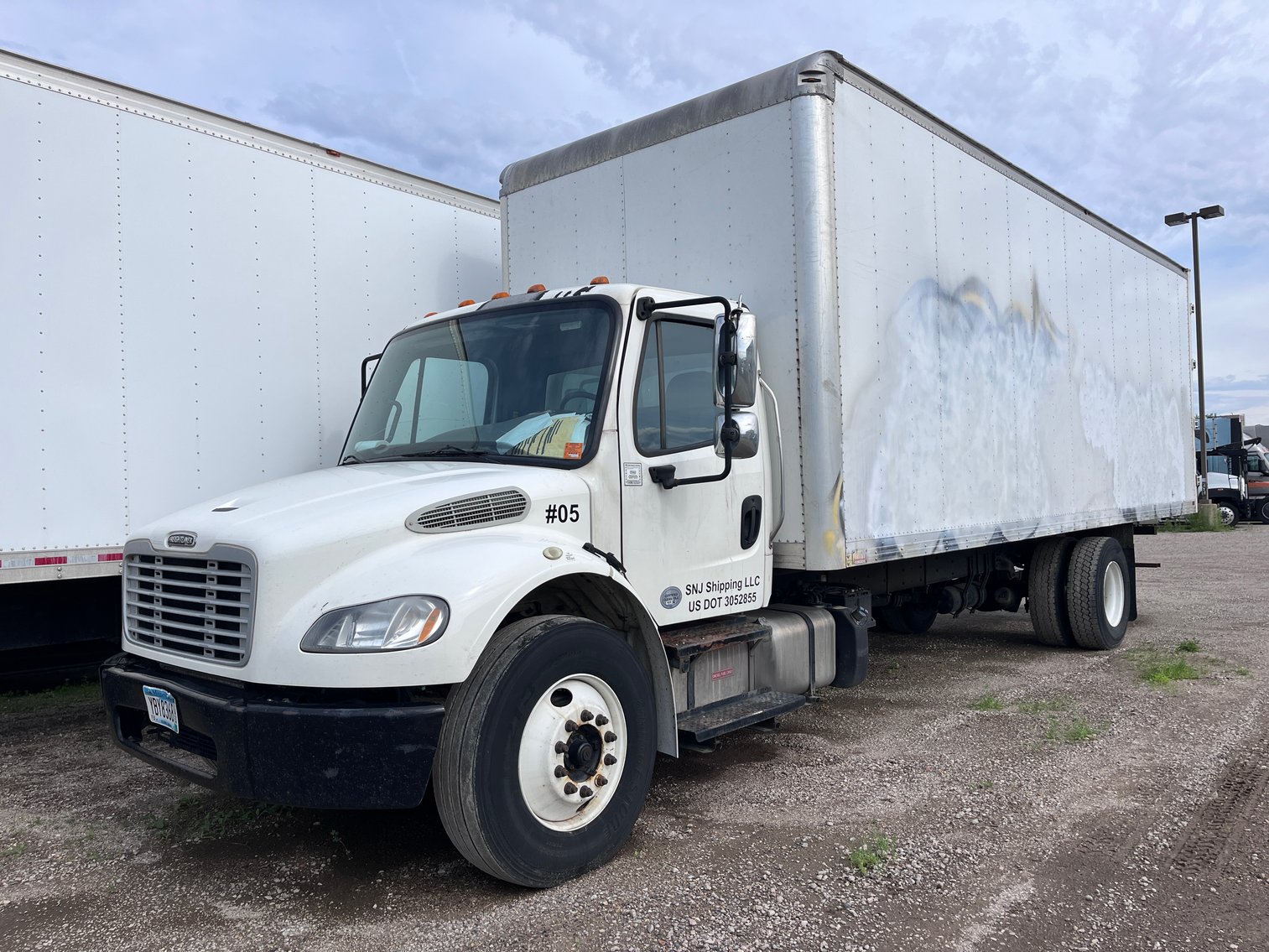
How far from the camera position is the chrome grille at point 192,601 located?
12.0ft

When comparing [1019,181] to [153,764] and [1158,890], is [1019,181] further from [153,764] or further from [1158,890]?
[153,764]

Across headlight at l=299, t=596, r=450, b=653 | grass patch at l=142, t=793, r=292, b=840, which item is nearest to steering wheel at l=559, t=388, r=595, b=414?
headlight at l=299, t=596, r=450, b=653

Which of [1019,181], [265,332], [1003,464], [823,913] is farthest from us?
[1019,181]

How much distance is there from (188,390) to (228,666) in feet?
9.26

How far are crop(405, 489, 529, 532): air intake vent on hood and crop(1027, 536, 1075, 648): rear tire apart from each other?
6.41m

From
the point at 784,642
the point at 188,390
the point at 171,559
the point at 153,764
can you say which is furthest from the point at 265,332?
the point at 784,642

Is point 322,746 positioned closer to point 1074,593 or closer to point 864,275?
point 864,275

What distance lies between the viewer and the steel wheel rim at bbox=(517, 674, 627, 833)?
380 cm

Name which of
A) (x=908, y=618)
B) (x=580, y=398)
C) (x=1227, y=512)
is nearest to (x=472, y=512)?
(x=580, y=398)

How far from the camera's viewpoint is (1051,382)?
804 centimetres

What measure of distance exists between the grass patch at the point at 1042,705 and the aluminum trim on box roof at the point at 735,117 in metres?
3.90

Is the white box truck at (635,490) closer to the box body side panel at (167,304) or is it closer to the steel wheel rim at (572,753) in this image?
the steel wheel rim at (572,753)

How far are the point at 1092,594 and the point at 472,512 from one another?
6698mm

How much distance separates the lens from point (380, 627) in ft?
11.5
